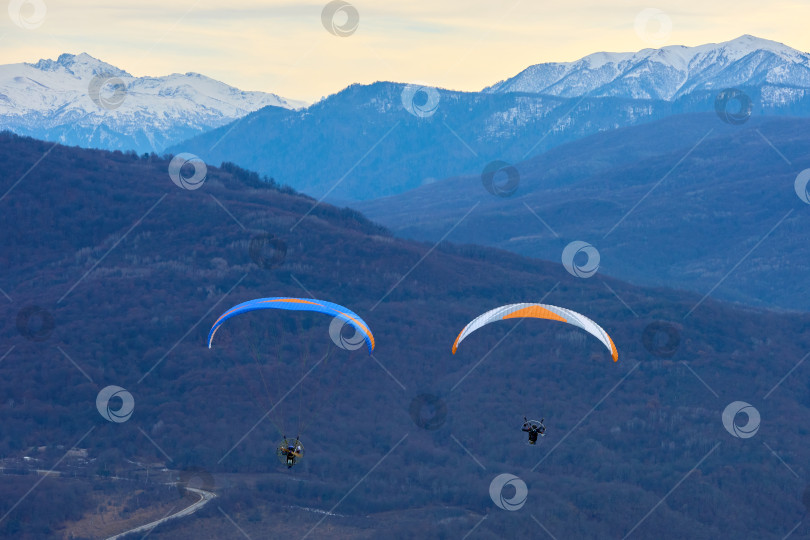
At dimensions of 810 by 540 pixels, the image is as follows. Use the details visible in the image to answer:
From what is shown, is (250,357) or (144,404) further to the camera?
(250,357)

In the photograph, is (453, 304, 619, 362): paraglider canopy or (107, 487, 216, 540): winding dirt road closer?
(453, 304, 619, 362): paraglider canopy

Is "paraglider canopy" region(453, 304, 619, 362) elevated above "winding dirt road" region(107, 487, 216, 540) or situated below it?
above

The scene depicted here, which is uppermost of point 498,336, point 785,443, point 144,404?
point 498,336

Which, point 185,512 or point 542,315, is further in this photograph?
point 185,512

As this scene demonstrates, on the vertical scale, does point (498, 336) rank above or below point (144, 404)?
above

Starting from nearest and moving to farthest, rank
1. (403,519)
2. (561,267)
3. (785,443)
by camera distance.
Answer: (403,519), (785,443), (561,267)

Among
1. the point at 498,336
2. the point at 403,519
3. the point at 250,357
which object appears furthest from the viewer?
the point at 498,336

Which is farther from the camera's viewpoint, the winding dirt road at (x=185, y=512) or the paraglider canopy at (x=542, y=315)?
the winding dirt road at (x=185, y=512)

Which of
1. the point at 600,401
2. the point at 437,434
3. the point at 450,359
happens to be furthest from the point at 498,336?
the point at 437,434

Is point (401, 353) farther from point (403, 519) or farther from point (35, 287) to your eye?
point (35, 287)

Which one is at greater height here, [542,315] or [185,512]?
[542,315]

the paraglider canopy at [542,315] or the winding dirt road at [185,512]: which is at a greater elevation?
the paraglider canopy at [542,315]
